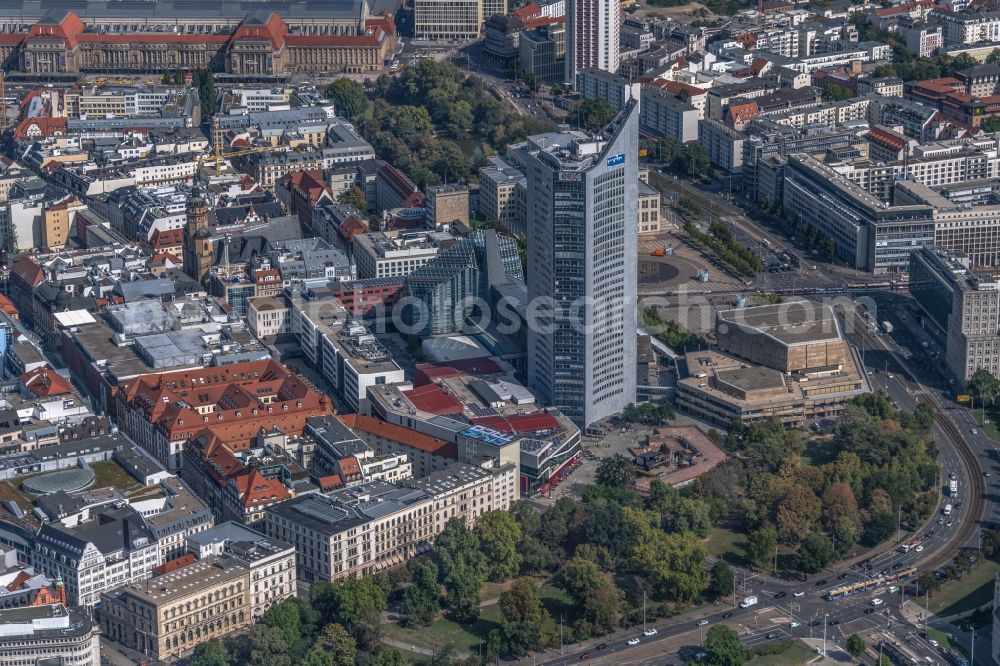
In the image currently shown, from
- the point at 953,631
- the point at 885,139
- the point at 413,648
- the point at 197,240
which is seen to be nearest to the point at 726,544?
the point at 953,631

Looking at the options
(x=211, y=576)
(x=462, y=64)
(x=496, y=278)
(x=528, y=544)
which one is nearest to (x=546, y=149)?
(x=496, y=278)

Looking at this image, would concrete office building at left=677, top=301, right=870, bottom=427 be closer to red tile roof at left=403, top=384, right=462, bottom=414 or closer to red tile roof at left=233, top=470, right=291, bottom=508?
red tile roof at left=403, top=384, right=462, bottom=414

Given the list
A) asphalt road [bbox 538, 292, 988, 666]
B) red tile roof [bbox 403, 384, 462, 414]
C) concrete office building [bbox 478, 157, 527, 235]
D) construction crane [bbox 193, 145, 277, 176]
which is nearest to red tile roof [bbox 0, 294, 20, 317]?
red tile roof [bbox 403, 384, 462, 414]

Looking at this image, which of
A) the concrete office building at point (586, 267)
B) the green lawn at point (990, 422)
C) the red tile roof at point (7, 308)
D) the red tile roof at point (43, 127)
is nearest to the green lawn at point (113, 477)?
the red tile roof at point (7, 308)

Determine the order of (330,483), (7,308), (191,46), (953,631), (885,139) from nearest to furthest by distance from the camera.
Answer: (953,631)
(330,483)
(7,308)
(885,139)
(191,46)

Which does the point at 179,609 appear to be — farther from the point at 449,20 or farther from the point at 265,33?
the point at 449,20
